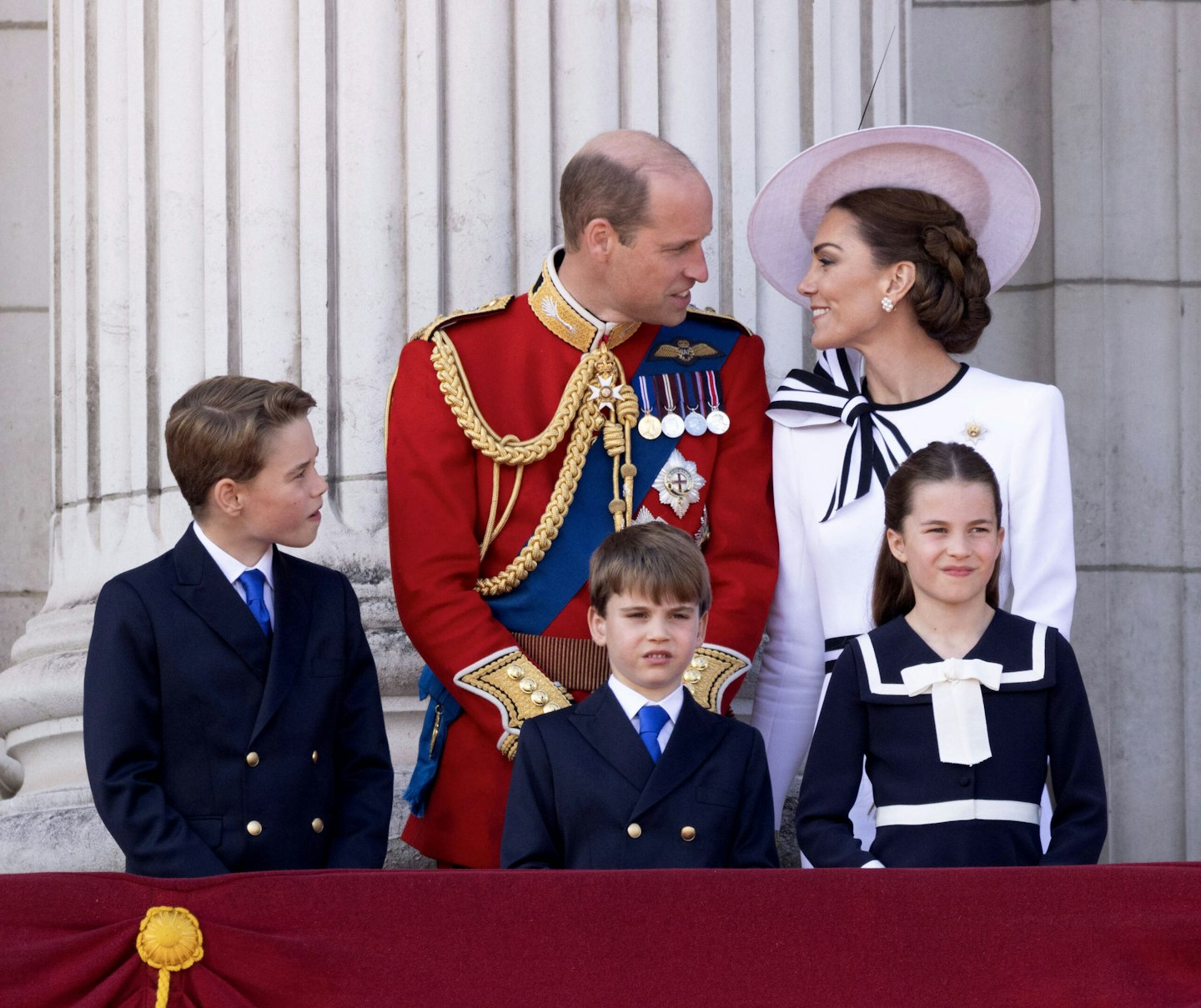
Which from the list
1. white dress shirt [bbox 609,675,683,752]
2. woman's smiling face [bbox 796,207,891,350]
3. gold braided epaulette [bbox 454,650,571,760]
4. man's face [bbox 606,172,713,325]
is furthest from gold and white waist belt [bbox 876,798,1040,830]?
man's face [bbox 606,172,713,325]

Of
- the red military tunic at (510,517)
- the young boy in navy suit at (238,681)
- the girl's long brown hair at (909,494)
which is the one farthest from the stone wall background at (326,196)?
the girl's long brown hair at (909,494)

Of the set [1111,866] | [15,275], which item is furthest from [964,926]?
[15,275]

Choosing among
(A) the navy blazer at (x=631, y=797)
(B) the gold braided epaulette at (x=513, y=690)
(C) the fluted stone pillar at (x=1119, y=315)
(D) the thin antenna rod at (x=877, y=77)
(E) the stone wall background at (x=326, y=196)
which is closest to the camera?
(A) the navy blazer at (x=631, y=797)

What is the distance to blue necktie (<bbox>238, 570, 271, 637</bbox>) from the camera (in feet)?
10.8

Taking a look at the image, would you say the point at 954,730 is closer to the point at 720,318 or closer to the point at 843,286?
the point at 843,286

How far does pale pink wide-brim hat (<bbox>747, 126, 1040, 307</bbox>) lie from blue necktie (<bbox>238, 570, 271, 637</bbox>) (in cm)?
129

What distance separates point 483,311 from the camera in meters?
3.84

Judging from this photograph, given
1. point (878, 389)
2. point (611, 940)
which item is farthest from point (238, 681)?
point (878, 389)

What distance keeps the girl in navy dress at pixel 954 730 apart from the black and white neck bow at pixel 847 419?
394 mm

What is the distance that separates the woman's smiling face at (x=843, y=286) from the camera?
3.77 m

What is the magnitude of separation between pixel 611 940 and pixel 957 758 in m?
0.78

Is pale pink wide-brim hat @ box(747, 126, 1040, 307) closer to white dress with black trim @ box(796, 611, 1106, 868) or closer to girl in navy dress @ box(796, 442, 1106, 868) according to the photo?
girl in navy dress @ box(796, 442, 1106, 868)

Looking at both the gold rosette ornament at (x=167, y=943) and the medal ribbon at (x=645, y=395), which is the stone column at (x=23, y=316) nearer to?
the medal ribbon at (x=645, y=395)

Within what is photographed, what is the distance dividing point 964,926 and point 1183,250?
3565 mm
